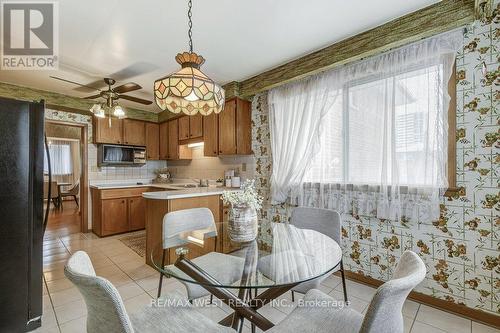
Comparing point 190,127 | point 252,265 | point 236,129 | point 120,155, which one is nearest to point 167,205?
point 236,129

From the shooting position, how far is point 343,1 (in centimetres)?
184

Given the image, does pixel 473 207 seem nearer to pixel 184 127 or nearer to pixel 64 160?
pixel 184 127

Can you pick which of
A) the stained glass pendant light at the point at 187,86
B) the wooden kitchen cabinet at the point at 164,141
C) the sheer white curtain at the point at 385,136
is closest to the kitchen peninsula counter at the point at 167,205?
the sheer white curtain at the point at 385,136

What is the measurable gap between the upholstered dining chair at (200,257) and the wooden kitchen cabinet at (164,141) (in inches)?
130

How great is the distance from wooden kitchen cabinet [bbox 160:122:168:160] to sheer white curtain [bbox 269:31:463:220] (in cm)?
323

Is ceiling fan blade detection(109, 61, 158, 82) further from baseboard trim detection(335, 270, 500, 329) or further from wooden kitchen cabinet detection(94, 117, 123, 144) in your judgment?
baseboard trim detection(335, 270, 500, 329)

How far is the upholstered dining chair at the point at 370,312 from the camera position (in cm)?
80

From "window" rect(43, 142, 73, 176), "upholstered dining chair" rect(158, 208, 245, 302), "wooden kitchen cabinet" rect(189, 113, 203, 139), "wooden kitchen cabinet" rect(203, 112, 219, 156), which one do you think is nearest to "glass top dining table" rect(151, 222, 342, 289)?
"upholstered dining chair" rect(158, 208, 245, 302)

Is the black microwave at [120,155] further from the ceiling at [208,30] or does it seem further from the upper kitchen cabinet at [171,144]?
the ceiling at [208,30]

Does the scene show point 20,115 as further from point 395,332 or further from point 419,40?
point 419,40

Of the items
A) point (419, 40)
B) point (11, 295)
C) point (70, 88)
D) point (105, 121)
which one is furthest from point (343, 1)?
point (105, 121)

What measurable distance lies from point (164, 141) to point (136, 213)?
5.25 feet

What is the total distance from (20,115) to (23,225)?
2.66 feet

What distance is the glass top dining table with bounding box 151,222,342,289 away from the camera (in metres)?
1.26
